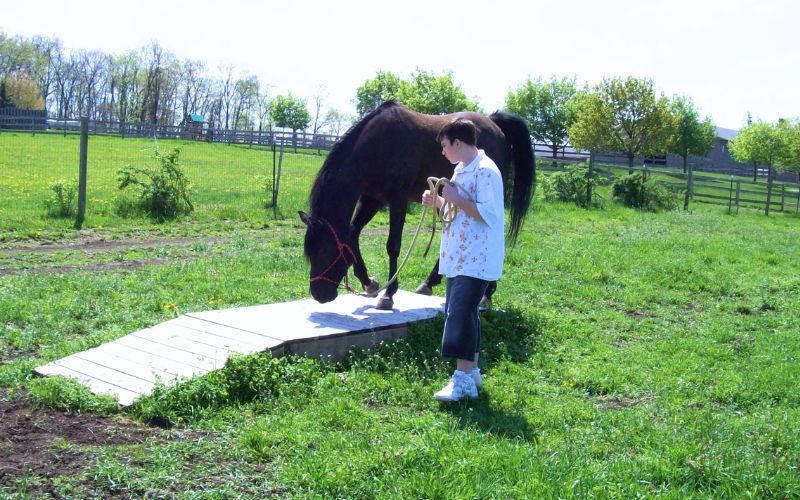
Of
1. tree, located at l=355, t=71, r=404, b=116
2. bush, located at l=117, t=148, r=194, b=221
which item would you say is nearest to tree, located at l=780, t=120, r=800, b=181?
tree, located at l=355, t=71, r=404, b=116

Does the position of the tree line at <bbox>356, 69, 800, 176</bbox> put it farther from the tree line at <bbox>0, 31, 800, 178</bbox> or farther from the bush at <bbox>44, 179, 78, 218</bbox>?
the bush at <bbox>44, 179, 78, 218</bbox>

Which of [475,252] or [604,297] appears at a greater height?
[475,252]

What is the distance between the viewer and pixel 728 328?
7.62 meters

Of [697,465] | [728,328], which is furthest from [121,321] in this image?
[728,328]

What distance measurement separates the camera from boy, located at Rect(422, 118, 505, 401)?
4.87 m

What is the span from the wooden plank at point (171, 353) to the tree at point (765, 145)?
61871 millimetres

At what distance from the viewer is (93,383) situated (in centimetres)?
494

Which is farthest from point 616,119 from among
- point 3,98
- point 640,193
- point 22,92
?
point 22,92

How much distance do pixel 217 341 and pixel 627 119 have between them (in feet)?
147

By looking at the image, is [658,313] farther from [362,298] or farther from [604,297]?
[362,298]

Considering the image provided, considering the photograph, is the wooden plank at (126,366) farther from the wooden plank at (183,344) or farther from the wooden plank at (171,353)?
the wooden plank at (183,344)

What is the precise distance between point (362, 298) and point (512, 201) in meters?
2.39

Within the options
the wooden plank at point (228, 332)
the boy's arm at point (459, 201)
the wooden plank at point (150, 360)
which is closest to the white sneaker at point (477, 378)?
the boy's arm at point (459, 201)

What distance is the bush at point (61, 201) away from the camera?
1377 centimetres
